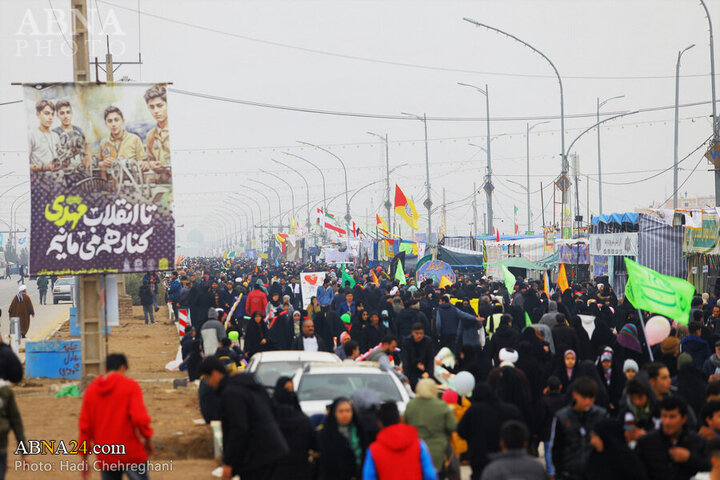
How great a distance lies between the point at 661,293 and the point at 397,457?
6.14m

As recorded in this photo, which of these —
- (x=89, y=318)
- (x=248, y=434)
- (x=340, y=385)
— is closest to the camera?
(x=248, y=434)

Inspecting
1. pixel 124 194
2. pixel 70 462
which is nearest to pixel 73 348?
pixel 124 194

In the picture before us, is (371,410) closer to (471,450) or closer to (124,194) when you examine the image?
(471,450)

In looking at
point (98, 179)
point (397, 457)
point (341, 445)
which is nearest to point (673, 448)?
point (397, 457)

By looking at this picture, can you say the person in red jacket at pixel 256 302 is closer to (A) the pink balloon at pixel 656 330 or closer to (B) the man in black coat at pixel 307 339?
(B) the man in black coat at pixel 307 339

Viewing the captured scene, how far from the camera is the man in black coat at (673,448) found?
679 cm

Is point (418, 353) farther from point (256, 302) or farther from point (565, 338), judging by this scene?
point (256, 302)

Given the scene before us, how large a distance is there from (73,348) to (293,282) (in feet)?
36.1

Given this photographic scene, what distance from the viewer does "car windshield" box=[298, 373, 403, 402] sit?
10.2 metres

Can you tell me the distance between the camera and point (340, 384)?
10.3 meters

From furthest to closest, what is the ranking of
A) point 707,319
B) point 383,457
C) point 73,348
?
point 73,348
point 707,319
point 383,457

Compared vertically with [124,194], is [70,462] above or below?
below

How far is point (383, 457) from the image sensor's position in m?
→ 6.85

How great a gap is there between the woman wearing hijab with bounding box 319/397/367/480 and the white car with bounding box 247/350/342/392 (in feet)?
12.0
